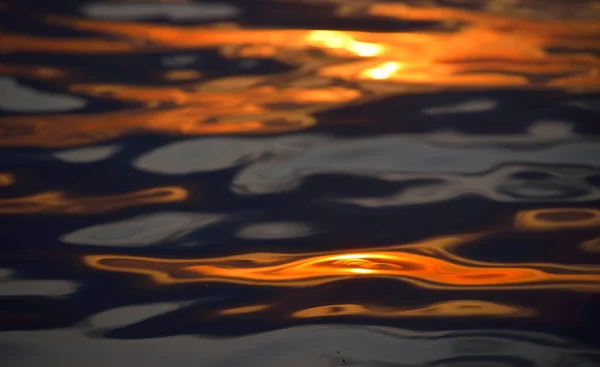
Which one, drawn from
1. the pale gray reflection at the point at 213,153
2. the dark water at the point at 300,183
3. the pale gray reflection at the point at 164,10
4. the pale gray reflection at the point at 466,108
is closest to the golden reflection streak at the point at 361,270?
the dark water at the point at 300,183

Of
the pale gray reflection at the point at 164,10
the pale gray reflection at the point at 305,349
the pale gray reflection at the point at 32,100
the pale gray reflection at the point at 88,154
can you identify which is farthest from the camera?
the pale gray reflection at the point at 164,10

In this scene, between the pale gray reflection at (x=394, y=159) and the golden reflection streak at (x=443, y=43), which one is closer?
the pale gray reflection at (x=394, y=159)

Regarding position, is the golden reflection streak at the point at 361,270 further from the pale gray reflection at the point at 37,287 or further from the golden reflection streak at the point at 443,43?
the golden reflection streak at the point at 443,43

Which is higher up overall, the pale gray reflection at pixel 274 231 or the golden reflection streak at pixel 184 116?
the golden reflection streak at pixel 184 116

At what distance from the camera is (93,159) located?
1.20m

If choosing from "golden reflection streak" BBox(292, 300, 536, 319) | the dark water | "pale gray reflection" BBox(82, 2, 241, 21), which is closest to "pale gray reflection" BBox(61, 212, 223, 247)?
the dark water

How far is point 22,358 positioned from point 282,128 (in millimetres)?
570

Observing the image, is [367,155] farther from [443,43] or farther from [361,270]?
[443,43]

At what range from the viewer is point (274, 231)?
1.05 metres

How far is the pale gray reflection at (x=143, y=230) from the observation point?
1039mm

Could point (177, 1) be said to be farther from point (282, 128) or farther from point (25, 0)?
point (282, 128)

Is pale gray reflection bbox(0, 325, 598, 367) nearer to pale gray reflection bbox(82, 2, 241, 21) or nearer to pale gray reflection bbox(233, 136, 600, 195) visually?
pale gray reflection bbox(233, 136, 600, 195)

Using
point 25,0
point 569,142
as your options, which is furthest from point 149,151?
point 569,142

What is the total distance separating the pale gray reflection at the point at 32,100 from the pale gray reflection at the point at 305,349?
20.7 inches
